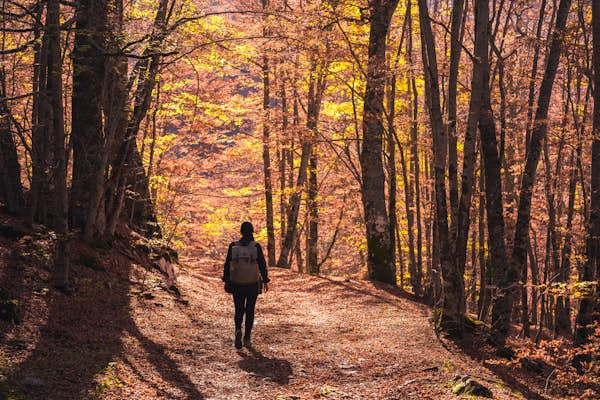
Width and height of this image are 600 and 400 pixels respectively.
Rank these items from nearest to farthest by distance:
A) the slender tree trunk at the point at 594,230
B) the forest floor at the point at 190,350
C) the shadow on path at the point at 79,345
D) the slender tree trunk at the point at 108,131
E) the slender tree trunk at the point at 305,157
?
1. the shadow on path at the point at 79,345
2. the forest floor at the point at 190,350
3. the slender tree trunk at the point at 108,131
4. the slender tree trunk at the point at 594,230
5. the slender tree trunk at the point at 305,157

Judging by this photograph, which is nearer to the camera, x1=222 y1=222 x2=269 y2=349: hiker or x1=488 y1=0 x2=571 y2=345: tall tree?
x1=222 y1=222 x2=269 y2=349: hiker

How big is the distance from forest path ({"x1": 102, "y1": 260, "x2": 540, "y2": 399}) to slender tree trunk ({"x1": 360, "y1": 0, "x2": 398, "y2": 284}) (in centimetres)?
329

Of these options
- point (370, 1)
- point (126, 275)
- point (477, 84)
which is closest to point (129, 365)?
point (126, 275)

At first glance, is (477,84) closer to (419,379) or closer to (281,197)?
(419,379)

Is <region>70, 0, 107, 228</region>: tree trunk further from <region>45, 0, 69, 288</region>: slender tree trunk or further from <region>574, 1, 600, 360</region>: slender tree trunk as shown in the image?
<region>574, 1, 600, 360</region>: slender tree trunk

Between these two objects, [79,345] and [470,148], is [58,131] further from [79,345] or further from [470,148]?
[470,148]

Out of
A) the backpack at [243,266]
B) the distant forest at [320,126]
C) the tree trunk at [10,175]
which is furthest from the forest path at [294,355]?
the tree trunk at [10,175]

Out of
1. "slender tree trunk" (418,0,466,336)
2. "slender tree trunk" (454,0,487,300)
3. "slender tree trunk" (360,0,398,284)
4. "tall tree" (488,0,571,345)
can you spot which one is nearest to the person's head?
"slender tree trunk" (418,0,466,336)

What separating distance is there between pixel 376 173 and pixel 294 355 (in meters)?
8.53

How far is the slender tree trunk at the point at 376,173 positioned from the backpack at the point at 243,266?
7.94 meters

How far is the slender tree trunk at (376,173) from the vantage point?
15.0 m

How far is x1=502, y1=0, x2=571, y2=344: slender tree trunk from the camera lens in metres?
10.8

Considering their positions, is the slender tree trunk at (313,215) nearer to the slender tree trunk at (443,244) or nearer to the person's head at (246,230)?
the slender tree trunk at (443,244)

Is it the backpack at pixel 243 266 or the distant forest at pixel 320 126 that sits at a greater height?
the distant forest at pixel 320 126
